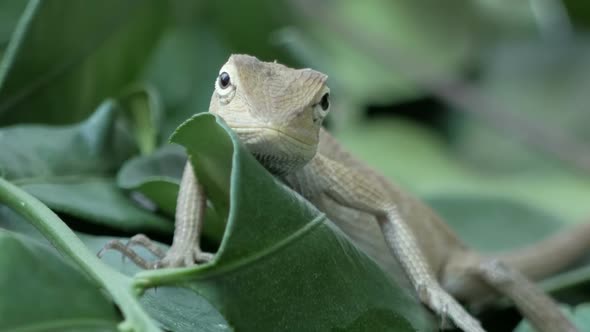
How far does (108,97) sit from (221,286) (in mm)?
1742

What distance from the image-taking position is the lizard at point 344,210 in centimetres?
190

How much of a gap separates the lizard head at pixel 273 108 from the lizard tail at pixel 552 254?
1.52 m

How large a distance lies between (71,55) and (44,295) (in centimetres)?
141

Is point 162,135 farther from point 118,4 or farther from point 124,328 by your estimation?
point 124,328

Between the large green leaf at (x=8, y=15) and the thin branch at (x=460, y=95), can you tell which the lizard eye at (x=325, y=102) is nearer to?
the large green leaf at (x=8, y=15)

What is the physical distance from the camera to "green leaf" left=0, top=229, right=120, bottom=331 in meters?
1.14

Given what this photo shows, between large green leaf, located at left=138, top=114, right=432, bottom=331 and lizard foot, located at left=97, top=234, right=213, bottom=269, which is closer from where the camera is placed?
large green leaf, located at left=138, top=114, right=432, bottom=331

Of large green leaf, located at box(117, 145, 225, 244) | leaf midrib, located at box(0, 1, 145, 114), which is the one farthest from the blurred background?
large green leaf, located at box(117, 145, 225, 244)

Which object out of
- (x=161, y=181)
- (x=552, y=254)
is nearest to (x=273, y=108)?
(x=161, y=181)

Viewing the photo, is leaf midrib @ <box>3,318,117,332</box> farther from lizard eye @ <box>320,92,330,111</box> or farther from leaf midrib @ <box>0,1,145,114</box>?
leaf midrib @ <box>0,1,145,114</box>

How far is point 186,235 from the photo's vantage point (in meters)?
2.00

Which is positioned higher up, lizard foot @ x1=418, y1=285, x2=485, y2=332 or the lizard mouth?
the lizard mouth

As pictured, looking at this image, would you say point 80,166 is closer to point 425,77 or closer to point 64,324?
point 64,324

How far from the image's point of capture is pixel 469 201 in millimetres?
3445
